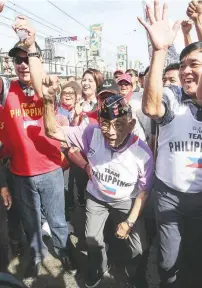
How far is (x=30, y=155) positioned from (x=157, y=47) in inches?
53.6

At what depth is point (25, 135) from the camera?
2201 mm

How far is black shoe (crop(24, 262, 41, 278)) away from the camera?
249 centimetres

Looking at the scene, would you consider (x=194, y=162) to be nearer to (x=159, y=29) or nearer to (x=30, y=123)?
(x=159, y=29)

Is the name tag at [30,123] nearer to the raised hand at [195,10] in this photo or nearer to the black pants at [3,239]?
the black pants at [3,239]

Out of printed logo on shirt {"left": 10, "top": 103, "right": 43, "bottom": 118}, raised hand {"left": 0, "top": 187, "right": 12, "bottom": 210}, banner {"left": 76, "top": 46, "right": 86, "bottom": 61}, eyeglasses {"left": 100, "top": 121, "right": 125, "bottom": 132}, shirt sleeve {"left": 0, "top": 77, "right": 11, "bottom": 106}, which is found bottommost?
raised hand {"left": 0, "top": 187, "right": 12, "bottom": 210}

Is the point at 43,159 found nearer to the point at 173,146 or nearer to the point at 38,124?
the point at 38,124

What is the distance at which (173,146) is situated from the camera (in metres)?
1.76

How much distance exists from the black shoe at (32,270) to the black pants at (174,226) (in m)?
1.19

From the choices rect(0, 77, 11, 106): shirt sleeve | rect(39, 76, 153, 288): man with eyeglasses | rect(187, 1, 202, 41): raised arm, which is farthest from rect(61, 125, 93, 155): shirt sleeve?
rect(187, 1, 202, 41): raised arm

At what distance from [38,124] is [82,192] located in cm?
195

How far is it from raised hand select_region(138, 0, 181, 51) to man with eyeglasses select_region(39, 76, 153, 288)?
59 centimetres

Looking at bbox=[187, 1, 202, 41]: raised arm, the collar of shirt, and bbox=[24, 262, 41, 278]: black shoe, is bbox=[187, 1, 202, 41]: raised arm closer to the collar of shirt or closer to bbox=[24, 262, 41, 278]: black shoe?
the collar of shirt

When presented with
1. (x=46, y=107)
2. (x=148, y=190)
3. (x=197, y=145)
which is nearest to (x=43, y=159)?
(x=46, y=107)

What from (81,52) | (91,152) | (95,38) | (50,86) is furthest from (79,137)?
(81,52)
